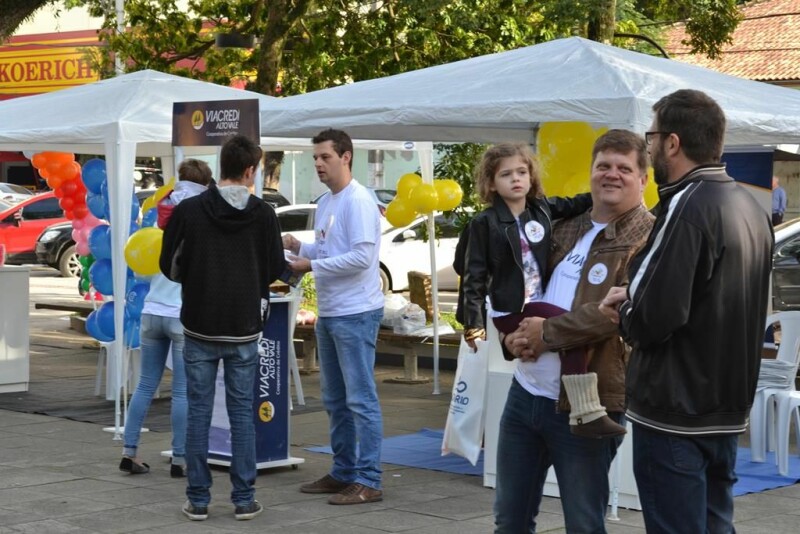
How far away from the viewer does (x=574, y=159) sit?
7.48m

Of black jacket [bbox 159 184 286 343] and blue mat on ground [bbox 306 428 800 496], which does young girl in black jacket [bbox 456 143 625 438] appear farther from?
blue mat on ground [bbox 306 428 800 496]

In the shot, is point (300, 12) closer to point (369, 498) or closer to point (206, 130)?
point (206, 130)

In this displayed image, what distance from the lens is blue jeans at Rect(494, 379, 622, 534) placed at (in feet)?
13.4

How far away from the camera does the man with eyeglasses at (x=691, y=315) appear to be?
339cm

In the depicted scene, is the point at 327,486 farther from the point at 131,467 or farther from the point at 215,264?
the point at 215,264

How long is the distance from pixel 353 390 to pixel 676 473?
130 inches

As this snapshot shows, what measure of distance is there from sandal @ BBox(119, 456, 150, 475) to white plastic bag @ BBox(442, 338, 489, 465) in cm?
181

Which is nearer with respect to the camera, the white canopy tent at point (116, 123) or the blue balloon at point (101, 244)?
the white canopy tent at point (116, 123)

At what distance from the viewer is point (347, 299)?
21.6 ft

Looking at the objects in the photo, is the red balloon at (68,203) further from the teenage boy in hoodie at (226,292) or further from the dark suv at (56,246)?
the dark suv at (56,246)

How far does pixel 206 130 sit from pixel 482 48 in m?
8.98

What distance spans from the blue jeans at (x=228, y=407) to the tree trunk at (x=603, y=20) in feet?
33.8

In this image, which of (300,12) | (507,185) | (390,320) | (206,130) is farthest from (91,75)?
(507,185)

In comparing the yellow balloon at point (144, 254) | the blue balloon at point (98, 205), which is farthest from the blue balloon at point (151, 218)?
the blue balloon at point (98, 205)
